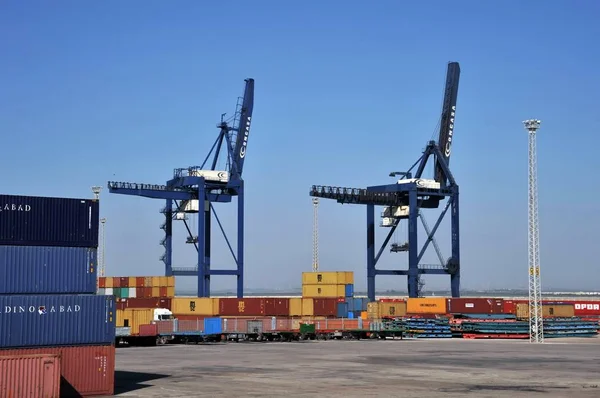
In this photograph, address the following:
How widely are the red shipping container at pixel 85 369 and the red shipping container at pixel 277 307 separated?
4970cm

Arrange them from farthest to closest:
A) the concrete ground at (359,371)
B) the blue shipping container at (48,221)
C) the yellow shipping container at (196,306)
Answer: the yellow shipping container at (196,306) < the concrete ground at (359,371) < the blue shipping container at (48,221)

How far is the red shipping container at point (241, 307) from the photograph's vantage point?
268ft

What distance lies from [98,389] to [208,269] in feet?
244

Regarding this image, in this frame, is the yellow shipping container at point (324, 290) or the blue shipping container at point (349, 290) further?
the blue shipping container at point (349, 290)

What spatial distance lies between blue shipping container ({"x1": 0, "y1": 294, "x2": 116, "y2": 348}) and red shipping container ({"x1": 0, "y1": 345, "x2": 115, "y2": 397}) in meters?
0.28

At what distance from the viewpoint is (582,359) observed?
5000cm

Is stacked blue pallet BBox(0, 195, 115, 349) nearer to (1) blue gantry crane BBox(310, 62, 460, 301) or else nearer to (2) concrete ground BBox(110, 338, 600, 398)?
(2) concrete ground BBox(110, 338, 600, 398)

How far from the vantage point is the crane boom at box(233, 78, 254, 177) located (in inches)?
4296

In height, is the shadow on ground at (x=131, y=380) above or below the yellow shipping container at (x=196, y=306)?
below

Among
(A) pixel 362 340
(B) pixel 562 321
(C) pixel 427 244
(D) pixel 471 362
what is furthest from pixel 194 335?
(C) pixel 427 244

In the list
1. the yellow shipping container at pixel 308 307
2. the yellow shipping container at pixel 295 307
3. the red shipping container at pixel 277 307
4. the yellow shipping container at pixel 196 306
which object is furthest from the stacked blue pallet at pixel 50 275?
the yellow shipping container at pixel 308 307

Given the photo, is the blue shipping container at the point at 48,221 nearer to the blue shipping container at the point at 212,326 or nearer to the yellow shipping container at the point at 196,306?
the blue shipping container at the point at 212,326

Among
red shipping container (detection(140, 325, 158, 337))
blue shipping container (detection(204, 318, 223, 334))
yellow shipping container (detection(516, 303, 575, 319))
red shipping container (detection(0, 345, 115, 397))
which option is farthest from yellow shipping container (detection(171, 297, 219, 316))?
red shipping container (detection(0, 345, 115, 397))

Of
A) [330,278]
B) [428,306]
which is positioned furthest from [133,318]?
[428,306]
